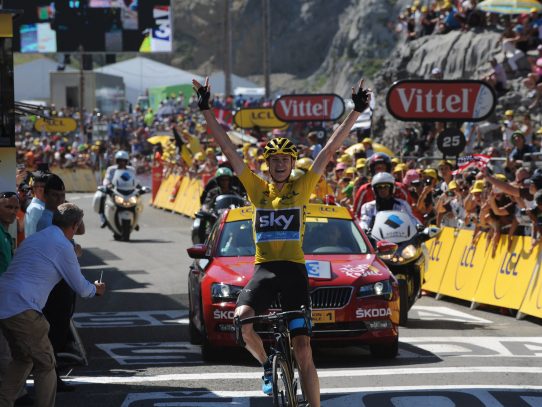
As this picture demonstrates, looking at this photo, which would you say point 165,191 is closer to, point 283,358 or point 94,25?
point 94,25

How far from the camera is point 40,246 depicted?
9125 mm

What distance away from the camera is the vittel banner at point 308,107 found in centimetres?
3088

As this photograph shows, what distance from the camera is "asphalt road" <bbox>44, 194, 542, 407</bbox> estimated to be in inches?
418

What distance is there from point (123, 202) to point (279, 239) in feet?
67.7

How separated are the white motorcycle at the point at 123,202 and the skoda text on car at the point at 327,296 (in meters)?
16.3

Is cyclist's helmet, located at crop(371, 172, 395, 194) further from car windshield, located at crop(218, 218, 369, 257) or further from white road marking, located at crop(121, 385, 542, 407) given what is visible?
white road marking, located at crop(121, 385, 542, 407)

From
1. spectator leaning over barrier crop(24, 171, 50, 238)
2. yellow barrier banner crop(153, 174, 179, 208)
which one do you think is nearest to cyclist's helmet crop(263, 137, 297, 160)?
spectator leaning over barrier crop(24, 171, 50, 238)

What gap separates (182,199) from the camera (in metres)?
41.7

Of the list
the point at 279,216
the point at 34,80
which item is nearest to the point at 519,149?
the point at 279,216

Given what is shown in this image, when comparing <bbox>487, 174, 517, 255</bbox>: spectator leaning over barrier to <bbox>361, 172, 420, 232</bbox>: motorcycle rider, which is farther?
<bbox>487, 174, 517, 255</bbox>: spectator leaning over barrier

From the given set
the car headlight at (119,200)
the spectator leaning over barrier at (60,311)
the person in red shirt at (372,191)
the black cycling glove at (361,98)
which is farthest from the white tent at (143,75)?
the black cycling glove at (361,98)

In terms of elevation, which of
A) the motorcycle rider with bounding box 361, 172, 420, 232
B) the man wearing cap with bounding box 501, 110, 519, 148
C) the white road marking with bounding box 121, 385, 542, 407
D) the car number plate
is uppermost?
the man wearing cap with bounding box 501, 110, 519, 148

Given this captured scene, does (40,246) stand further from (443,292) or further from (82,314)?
(443,292)

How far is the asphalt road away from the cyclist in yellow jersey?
59.0 inches
